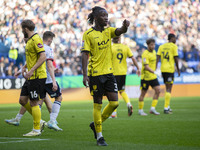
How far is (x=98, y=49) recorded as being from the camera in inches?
254

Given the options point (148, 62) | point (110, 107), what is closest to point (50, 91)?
point (110, 107)

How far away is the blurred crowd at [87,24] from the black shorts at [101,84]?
16394mm

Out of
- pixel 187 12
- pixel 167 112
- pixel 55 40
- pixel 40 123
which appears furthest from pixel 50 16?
pixel 40 123

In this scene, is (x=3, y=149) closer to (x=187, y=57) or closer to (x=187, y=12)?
(x=187, y=57)

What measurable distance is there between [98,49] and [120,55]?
5778 millimetres

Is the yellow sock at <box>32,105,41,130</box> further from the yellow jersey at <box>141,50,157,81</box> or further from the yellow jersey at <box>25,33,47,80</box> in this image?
the yellow jersey at <box>141,50,157,81</box>

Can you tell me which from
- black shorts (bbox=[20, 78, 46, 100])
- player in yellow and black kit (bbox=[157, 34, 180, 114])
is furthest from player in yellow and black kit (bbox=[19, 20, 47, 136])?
player in yellow and black kit (bbox=[157, 34, 180, 114])

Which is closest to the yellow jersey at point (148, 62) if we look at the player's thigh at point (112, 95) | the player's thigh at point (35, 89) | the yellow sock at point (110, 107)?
the player's thigh at point (35, 89)

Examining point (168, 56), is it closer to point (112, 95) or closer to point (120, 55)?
point (120, 55)

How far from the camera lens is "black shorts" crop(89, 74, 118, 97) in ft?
21.1

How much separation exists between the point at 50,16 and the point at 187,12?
1233cm

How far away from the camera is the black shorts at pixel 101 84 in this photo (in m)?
6.43

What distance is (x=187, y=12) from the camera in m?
32.3

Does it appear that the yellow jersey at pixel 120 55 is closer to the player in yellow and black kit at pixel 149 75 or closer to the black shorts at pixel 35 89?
the player in yellow and black kit at pixel 149 75
